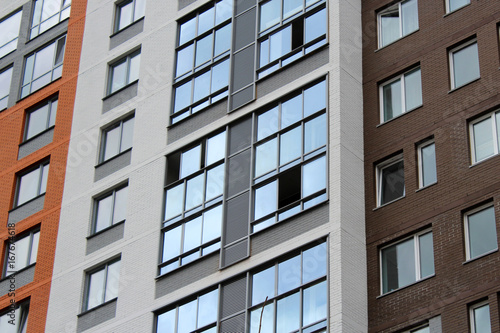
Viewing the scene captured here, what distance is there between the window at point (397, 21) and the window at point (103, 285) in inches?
502

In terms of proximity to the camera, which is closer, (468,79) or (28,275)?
(468,79)

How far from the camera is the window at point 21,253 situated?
44.7 m

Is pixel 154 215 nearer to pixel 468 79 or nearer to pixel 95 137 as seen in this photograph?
pixel 95 137

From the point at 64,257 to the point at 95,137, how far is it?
5.31m

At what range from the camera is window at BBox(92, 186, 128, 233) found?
41875 millimetres

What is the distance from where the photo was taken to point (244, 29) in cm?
4100

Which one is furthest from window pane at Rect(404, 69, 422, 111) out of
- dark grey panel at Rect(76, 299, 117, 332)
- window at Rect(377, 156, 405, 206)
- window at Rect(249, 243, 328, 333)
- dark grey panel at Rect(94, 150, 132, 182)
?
dark grey panel at Rect(76, 299, 117, 332)

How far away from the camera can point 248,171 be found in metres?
37.3

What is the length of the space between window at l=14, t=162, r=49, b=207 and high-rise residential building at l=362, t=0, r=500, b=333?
15.4 m

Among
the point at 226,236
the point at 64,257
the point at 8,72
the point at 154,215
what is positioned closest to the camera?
the point at 226,236

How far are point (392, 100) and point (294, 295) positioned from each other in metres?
8.01

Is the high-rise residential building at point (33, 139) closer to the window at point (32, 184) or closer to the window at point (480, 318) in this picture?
the window at point (32, 184)

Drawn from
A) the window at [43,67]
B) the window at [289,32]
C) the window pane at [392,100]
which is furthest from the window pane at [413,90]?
the window at [43,67]

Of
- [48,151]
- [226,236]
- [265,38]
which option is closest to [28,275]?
[48,151]
